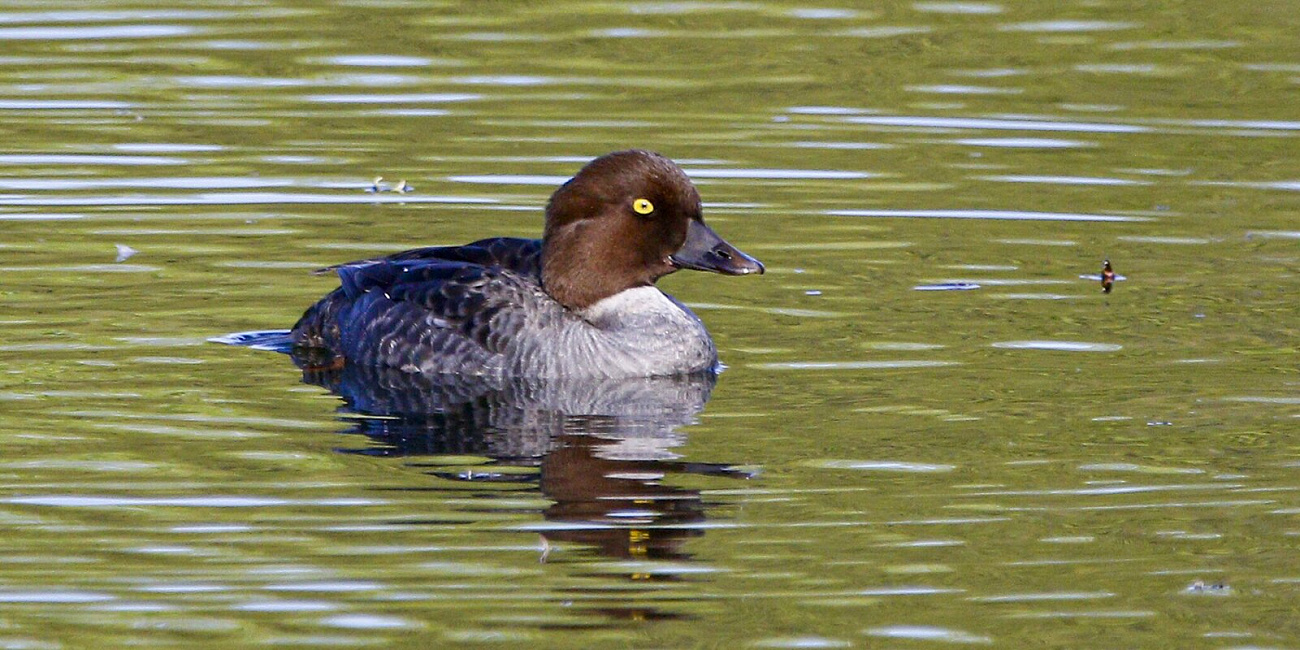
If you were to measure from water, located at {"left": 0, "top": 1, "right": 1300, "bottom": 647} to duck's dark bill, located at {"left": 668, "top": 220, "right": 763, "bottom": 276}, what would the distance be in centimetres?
46

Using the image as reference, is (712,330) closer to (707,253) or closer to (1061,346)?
(707,253)

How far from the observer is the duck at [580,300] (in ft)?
33.8

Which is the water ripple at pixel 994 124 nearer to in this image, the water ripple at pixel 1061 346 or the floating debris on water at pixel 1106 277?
the floating debris on water at pixel 1106 277

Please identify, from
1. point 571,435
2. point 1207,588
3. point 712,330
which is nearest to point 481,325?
point 712,330

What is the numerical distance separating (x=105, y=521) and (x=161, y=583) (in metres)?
0.80

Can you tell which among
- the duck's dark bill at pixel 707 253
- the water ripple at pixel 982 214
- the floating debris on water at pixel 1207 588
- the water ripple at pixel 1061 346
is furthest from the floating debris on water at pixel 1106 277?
the floating debris on water at pixel 1207 588

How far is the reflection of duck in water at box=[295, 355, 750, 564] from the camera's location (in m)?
7.56

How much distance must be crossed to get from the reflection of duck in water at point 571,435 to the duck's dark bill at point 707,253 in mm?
550

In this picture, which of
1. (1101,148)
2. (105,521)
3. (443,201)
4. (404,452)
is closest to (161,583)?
(105,521)

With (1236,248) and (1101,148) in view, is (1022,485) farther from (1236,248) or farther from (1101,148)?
(1101,148)

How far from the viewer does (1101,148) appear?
15.2 meters

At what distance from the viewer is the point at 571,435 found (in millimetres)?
8961

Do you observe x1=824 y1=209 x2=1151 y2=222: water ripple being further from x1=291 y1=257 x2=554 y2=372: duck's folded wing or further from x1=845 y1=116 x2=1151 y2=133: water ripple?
x1=291 y1=257 x2=554 y2=372: duck's folded wing

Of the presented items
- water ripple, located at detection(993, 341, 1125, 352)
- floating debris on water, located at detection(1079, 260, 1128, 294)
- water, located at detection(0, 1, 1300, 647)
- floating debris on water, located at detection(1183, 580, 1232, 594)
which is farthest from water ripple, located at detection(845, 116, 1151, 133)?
floating debris on water, located at detection(1183, 580, 1232, 594)
